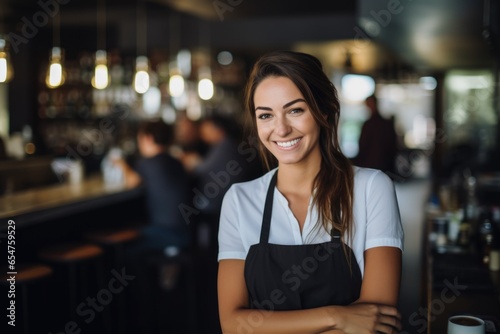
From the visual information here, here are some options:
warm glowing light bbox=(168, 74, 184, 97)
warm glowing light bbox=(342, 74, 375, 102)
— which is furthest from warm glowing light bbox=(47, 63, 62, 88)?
warm glowing light bbox=(342, 74, 375, 102)

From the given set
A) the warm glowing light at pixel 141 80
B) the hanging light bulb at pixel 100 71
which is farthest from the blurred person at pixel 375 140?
the hanging light bulb at pixel 100 71

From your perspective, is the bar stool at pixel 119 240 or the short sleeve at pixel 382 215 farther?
the bar stool at pixel 119 240

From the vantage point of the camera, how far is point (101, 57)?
5.26 meters

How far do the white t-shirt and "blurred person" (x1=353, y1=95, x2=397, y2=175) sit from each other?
6.10m

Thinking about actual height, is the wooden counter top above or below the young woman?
below

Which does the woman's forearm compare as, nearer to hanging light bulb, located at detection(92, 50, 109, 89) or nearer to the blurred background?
the blurred background

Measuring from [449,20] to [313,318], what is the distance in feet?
14.2

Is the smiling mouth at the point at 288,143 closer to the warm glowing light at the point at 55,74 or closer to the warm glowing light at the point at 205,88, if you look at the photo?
the warm glowing light at the point at 55,74

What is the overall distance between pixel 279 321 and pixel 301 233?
0.28 meters

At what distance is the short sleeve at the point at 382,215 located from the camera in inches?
64.1

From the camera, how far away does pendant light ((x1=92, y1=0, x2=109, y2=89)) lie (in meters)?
5.23

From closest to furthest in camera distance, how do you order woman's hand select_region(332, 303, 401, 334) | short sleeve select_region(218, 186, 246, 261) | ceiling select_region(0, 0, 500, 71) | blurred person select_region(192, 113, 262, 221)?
woman's hand select_region(332, 303, 401, 334) < short sleeve select_region(218, 186, 246, 261) < ceiling select_region(0, 0, 500, 71) < blurred person select_region(192, 113, 262, 221)

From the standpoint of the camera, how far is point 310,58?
170 centimetres

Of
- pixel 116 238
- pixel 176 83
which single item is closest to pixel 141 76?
pixel 176 83
